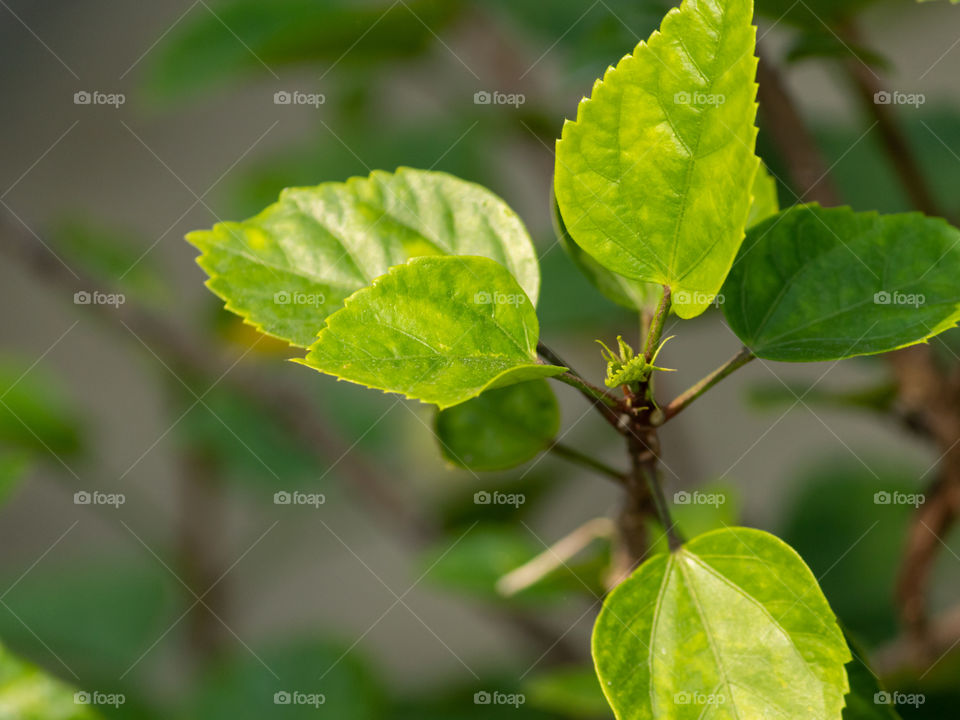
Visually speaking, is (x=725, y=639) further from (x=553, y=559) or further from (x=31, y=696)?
(x=31, y=696)

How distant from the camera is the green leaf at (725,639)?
375 millimetres

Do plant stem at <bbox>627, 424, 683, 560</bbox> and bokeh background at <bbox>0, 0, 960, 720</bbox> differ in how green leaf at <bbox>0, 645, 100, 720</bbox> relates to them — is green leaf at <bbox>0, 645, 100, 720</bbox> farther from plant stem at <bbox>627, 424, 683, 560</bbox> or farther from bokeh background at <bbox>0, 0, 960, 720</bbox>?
plant stem at <bbox>627, 424, 683, 560</bbox>

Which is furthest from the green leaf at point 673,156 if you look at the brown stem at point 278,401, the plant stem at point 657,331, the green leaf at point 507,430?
the brown stem at point 278,401

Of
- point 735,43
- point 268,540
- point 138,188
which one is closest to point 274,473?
point 268,540

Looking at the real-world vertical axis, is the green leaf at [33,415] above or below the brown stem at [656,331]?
above

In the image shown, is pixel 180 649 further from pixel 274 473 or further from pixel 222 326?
pixel 222 326

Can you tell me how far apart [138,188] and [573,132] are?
2060 millimetres

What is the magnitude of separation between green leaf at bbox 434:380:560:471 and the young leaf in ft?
0.27

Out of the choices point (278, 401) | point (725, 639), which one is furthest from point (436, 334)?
point (278, 401)

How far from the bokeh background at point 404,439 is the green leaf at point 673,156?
0.18m

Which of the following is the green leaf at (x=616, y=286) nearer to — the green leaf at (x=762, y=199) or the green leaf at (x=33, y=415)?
the green leaf at (x=762, y=199)

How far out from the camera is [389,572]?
1.96 metres

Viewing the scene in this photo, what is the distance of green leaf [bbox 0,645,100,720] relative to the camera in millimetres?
565

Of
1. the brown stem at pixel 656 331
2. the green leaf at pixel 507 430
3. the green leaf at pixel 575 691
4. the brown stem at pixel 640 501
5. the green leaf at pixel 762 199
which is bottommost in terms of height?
the green leaf at pixel 575 691
